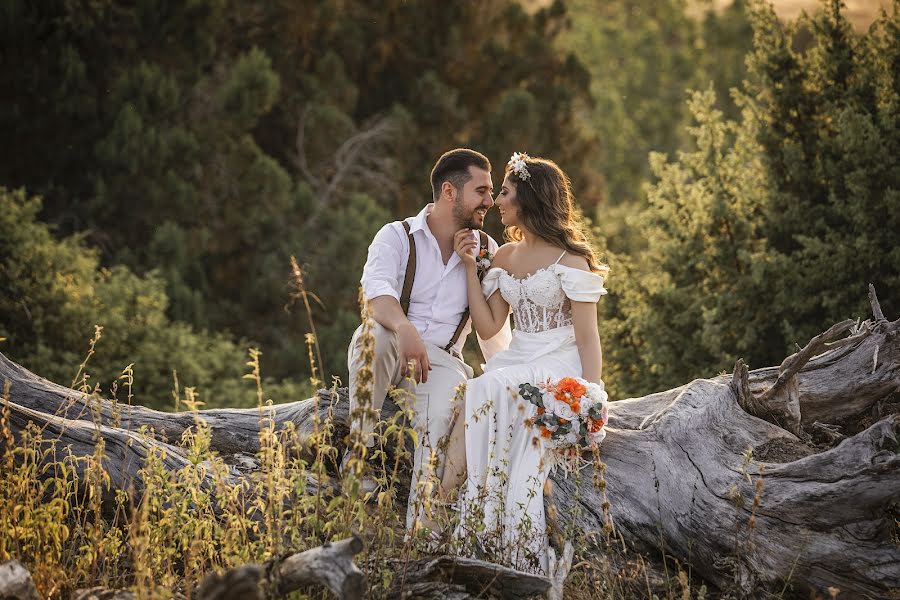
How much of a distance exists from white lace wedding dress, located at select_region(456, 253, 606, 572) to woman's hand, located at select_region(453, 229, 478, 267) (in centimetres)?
20

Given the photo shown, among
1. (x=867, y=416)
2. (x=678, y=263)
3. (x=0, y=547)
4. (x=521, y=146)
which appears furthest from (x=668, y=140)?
(x=0, y=547)

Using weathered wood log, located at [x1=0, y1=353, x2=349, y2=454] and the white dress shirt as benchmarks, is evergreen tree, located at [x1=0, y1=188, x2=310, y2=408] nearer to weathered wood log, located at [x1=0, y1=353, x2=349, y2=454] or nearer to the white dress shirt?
weathered wood log, located at [x1=0, y1=353, x2=349, y2=454]

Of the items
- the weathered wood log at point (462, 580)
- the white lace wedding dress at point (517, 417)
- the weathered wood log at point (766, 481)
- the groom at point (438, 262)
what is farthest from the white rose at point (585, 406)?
the weathered wood log at point (462, 580)

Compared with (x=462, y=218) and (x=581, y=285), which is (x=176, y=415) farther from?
(x=581, y=285)

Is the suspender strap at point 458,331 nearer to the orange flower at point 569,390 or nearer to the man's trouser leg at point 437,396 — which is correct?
the man's trouser leg at point 437,396

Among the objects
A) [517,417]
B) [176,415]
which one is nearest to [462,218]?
[517,417]

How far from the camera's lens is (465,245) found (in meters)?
5.48

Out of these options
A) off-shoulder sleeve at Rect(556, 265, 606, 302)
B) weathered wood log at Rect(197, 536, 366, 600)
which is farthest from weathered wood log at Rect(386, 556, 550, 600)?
off-shoulder sleeve at Rect(556, 265, 606, 302)

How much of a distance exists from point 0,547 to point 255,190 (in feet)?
45.0

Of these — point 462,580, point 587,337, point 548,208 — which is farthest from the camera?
point 548,208

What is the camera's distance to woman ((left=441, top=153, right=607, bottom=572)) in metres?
4.84

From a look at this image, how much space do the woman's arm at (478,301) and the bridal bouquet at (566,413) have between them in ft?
2.96

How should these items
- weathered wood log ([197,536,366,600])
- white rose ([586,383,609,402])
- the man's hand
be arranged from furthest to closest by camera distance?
the man's hand < white rose ([586,383,609,402]) < weathered wood log ([197,536,366,600])

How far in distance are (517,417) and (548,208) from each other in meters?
1.36
